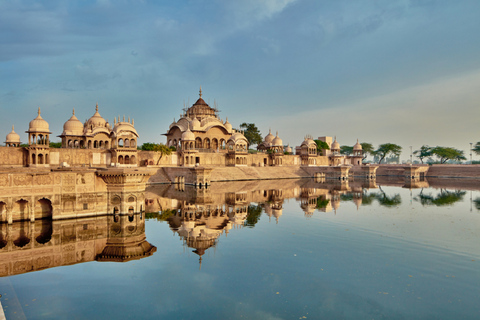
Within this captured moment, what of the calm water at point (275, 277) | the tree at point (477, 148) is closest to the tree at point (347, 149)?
the tree at point (477, 148)

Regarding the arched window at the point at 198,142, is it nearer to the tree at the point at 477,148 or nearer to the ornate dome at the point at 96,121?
the ornate dome at the point at 96,121

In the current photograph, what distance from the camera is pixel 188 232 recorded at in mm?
13477

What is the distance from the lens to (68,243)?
452 inches

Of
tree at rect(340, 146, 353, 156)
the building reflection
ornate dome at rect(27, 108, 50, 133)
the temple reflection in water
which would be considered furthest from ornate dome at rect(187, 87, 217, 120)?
tree at rect(340, 146, 353, 156)

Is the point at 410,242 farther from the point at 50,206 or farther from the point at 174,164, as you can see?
the point at 174,164

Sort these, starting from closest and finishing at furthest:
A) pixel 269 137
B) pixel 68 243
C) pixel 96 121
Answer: pixel 68 243 < pixel 96 121 < pixel 269 137

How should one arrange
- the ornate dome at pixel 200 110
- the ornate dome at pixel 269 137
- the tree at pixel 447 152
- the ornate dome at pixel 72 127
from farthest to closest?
1. the tree at pixel 447 152
2. the ornate dome at pixel 269 137
3. the ornate dome at pixel 200 110
4. the ornate dome at pixel 72 127

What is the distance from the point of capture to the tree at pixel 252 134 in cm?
6131

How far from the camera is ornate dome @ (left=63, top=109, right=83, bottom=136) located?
36.1 m

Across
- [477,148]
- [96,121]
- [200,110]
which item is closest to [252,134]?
[200,110]

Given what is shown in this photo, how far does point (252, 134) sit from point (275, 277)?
5357 cm

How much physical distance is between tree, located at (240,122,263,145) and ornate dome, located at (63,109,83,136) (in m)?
30.8

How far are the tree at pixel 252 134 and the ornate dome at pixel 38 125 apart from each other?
3652 cm

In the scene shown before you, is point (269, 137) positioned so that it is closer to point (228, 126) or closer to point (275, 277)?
point (228, 126)
